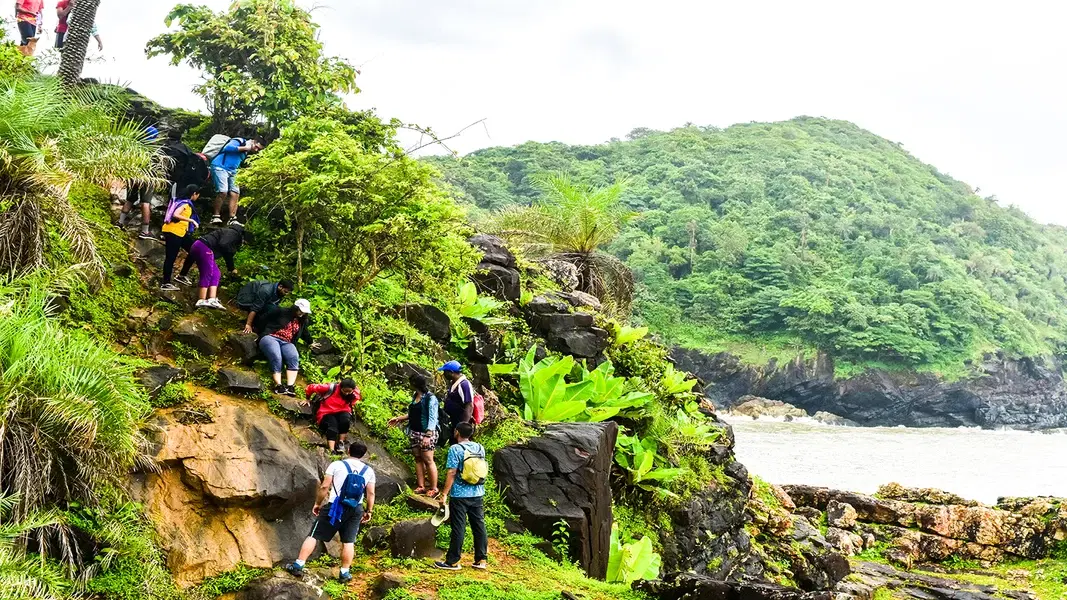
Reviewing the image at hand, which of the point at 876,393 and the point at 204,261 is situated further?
the point at 876,393

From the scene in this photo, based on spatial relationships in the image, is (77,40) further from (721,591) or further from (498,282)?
(721,591)

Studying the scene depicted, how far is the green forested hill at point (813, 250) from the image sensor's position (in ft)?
197

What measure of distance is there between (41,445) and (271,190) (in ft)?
14.2

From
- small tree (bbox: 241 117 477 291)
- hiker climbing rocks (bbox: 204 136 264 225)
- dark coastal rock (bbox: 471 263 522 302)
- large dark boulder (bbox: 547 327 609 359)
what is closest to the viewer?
small tree (bbox: 241 117 477 291)

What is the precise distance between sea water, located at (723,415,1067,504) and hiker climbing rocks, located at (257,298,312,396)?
17.5 meters

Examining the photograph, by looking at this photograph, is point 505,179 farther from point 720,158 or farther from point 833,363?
point 720,158

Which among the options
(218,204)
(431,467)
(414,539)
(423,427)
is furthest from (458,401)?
(218,204)

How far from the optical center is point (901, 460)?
32.5 m

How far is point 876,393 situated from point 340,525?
190 ft

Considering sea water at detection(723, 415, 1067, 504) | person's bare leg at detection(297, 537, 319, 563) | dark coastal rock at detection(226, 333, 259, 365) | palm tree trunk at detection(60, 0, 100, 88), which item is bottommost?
sea water at detection(723, 415, 1067, 504)

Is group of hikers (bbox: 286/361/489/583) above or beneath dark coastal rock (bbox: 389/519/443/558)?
above

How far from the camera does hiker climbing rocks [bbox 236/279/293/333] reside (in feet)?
26.0

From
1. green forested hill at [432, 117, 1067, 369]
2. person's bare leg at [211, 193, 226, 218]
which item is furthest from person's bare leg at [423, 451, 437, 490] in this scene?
green forested hill at [432, 117, 1067, 369]

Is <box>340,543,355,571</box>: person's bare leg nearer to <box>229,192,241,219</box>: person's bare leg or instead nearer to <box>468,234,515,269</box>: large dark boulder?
<box>229,192,241,219</box>: person's bare leg
